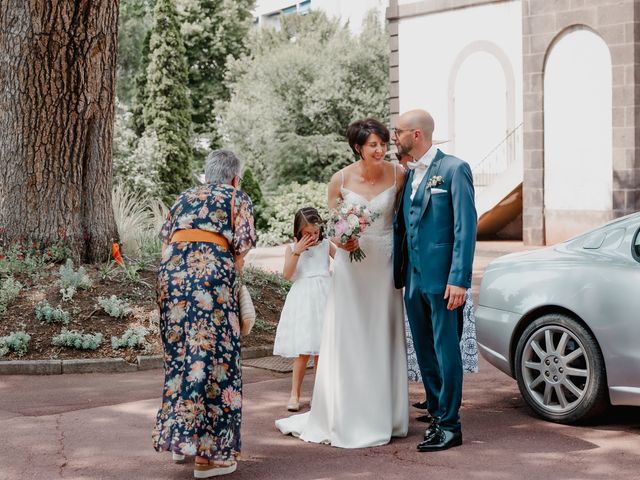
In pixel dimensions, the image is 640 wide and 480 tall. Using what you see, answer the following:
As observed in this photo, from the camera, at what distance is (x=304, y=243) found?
7.35m

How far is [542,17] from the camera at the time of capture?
841 inches

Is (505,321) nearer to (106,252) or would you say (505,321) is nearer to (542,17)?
(106,252)

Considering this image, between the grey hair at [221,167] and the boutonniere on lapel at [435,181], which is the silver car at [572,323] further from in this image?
the grey hair at [221,167]

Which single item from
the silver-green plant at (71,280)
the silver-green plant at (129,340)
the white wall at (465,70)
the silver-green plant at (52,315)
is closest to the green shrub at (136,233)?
the silver-green plant at (71,280)

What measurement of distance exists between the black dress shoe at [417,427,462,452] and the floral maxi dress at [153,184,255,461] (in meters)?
1.18

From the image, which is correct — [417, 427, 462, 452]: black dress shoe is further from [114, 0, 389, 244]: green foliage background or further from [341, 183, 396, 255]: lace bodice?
[114, 0, 389, 244]: green foliage background

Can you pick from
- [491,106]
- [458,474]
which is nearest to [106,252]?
[458,474]

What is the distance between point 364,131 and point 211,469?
2.31m

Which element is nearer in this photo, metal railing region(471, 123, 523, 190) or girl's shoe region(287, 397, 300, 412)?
girl's shoe region(287, 397, 300, 412)

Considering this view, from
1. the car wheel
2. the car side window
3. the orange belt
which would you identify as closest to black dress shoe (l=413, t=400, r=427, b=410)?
the car wheel

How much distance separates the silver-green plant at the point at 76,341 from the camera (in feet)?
30.5

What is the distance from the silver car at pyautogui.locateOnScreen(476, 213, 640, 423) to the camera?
6117mm

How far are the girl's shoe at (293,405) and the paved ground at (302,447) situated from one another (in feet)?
0.22

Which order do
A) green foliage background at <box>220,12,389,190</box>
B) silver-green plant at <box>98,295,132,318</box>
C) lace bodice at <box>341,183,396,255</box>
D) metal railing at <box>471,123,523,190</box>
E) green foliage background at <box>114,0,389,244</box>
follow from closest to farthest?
lace bodice at <box>341,183,396,255</box> → silver-green plant at <box>98,295,132,318</box> → metal railing at <box>471,123,523,190</box> → green foliage background at <box>220,12,389,190</box> → green foliage background at <box>114,0,389,244</box>
